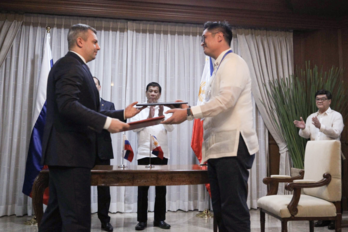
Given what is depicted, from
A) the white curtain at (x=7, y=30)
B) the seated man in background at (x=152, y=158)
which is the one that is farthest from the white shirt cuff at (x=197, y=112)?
the white curtain at (x=7, y=30)

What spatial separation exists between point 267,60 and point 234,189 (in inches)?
149

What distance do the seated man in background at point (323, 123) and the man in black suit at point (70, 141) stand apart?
10.1 feet

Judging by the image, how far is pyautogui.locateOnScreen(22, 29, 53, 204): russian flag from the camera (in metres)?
4.09

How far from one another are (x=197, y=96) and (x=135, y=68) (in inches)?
40.2

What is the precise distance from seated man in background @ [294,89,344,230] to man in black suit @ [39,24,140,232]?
10.1 feet

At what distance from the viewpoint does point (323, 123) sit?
4.27m

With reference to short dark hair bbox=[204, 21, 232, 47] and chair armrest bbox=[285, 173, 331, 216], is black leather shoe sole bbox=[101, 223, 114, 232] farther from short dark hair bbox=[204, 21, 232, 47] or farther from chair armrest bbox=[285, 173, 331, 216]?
short dark hair bbox=[204, 21, 232, 47]

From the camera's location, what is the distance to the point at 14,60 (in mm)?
4680

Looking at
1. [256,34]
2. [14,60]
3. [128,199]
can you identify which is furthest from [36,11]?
[256,34]

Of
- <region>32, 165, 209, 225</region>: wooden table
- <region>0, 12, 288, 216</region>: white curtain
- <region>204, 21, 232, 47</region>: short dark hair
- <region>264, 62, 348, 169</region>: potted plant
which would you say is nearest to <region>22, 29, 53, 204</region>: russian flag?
<region>0, 12, 288, 216</region>: white curtain

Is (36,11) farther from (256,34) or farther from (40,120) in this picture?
(256,34)

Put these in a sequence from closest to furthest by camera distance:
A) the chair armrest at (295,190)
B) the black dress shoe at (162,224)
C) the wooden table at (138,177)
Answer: the wooden table at (138,177)
the chair armrest at (295,190)
the black dress shoe at (162,224)

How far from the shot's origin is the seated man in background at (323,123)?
4.06 meters

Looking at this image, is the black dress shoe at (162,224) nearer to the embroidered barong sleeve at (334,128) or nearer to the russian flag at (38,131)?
the russian flag at (38,131)
